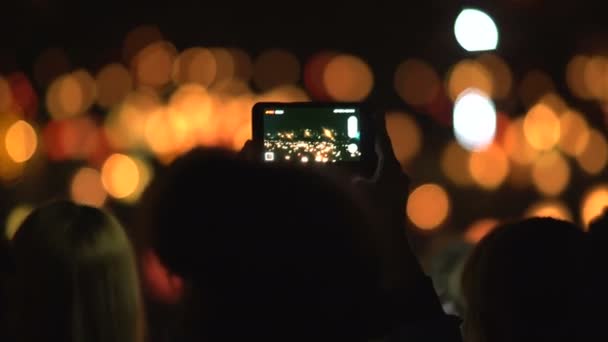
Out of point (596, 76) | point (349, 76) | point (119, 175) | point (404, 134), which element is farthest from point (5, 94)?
point (596, 76)

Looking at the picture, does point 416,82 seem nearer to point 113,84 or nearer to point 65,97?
point 113,84

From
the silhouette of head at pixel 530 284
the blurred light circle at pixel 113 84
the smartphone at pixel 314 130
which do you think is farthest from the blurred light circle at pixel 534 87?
the silhouette of head at pixel 530 284

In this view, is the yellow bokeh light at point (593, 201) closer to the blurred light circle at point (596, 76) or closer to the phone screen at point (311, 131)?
the blurred light circle at point (596, 76)

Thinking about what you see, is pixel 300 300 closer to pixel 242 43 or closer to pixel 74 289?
pixel 74 289

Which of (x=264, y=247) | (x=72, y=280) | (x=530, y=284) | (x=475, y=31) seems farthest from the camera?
(x=475, y=31)

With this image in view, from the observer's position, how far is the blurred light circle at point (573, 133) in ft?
10.2

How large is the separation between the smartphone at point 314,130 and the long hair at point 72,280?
53 cm

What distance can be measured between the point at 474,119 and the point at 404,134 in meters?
0.26

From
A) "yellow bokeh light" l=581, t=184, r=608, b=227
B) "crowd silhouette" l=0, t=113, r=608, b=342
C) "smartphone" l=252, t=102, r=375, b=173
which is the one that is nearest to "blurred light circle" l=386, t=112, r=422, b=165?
"yellow bokeh light" l=581, t=184, r=608, b=227

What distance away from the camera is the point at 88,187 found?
3041 mm

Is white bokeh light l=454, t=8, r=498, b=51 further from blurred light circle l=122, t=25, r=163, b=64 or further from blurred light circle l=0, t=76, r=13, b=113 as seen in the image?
blurred light circle l=0, t=76, r=13, b=113

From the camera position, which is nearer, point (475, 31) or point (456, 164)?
point (475, 31)

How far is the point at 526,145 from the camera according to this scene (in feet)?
10.2

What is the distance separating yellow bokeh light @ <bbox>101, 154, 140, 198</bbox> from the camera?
117 inches
